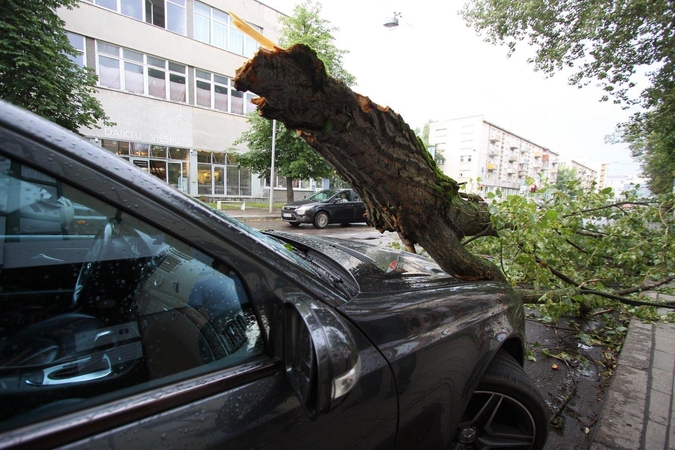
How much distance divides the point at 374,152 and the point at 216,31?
79.5 ft

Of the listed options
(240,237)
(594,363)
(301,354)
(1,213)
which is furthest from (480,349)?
(594,363)

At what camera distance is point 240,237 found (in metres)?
0.97

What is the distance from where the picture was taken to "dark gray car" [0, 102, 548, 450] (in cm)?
71

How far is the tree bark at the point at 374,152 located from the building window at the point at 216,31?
887 inches

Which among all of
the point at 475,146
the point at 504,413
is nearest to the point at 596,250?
the point at 504,413

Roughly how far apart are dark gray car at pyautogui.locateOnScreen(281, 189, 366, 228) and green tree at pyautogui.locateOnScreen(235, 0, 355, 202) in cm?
390

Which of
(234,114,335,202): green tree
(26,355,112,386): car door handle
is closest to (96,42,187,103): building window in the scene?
(234,114,335,202): green tree

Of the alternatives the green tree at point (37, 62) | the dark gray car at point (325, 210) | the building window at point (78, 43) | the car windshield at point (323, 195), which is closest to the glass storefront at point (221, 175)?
the building window at point (78, 43)

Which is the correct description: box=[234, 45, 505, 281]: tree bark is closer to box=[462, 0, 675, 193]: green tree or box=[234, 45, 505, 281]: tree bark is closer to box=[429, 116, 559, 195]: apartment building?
box=[462, 0, 675, 193]: green tree

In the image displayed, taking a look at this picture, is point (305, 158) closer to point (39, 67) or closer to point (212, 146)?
point (212, 146)

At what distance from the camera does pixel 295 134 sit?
1780cm

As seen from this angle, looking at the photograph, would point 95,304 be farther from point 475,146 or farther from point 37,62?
point 475,146

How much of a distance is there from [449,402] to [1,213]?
165cm

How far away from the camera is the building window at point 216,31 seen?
2075 cm
